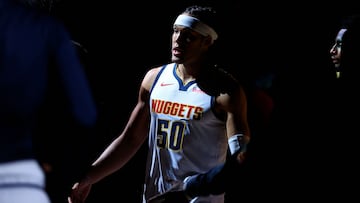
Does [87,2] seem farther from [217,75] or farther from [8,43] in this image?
[8,43]

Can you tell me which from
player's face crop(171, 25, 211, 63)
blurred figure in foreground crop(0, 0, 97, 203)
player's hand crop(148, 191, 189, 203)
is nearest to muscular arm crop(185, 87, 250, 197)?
player's hand crop(148, 191, 189, 203)

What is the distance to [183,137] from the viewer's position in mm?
4113

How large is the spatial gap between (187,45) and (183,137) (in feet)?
2.20

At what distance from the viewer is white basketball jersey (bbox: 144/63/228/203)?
410cm

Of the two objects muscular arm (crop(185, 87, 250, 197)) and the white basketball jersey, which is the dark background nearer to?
the white basketball jersey

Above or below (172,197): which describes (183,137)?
above

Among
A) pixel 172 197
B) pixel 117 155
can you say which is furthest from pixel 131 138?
pixel 172 197

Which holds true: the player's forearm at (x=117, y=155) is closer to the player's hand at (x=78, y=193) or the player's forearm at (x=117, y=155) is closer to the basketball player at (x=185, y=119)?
the basketball player at (x=185, y=119)

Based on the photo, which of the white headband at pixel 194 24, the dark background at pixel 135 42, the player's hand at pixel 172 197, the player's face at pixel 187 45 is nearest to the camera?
Result: the player's hand at pixel 172 197

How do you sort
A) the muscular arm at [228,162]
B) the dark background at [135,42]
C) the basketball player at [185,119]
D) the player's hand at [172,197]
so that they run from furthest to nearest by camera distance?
the dark background at [135,42], the basketball player at [185,119], the player's hand at [172,197], the muscular arm at [228,162]

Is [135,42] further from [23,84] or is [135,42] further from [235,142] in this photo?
[23,84]

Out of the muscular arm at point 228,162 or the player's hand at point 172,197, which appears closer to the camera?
the muscular arm at point 228,162

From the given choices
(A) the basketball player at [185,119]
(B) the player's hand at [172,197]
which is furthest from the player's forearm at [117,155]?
(B) the player's hand at [172,197]

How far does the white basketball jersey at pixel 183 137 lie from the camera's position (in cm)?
410
